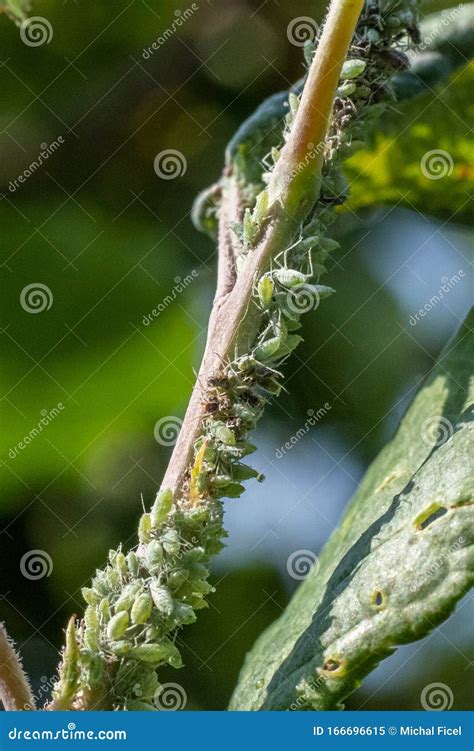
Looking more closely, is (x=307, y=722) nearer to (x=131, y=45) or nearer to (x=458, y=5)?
(x=458, y=5)

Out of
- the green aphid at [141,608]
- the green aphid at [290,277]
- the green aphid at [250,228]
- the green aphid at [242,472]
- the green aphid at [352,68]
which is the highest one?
the green aphid at [352,68]

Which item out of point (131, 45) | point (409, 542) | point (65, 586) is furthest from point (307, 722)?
point (131, 45)

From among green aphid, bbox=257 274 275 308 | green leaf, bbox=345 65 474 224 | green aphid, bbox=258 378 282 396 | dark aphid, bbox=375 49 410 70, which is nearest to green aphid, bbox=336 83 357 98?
dark aphid, bbox=375 49 410 70

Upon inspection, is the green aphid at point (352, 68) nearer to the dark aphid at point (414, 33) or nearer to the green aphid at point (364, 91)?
the green aphid at point (364, 91)

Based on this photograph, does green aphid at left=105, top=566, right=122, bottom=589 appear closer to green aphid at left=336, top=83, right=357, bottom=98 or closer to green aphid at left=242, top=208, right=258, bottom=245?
green aphid at left=242, top=208, right=258, bottom=245

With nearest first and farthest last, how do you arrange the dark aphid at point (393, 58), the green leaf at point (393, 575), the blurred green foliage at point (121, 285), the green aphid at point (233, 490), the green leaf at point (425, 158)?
the green leaf at point (393, 575), the green aphid at point (233, 490), the dark aphid at point (393, 58), the green leaf at point (425, 158), the blurred green foliage at point (121, 285)

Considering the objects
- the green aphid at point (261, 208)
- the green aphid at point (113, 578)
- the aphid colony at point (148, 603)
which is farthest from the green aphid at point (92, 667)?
the green aphid at point (261, 208)

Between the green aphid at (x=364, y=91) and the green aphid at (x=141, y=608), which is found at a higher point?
the green aphid at (x=364, y=91)
